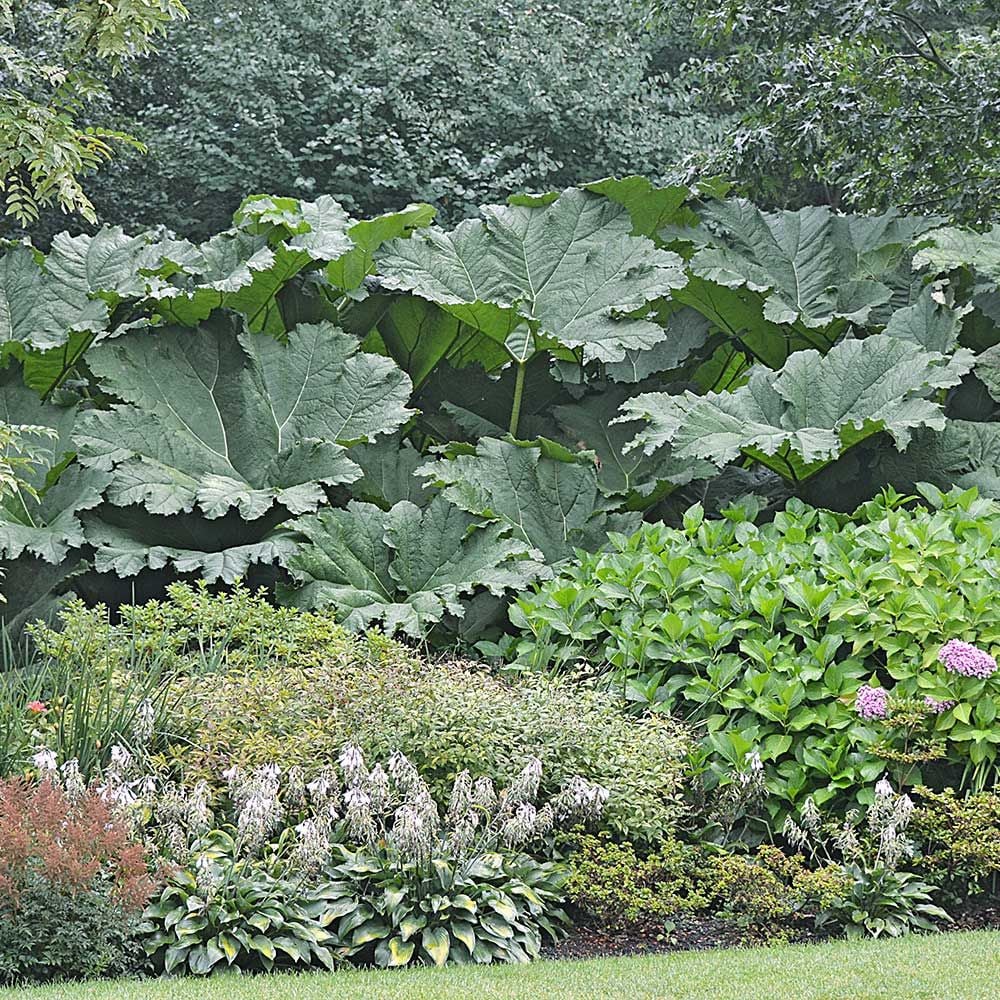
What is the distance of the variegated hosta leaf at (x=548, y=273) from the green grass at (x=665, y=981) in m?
3.88

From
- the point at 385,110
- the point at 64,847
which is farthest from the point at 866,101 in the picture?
the point at 385,110

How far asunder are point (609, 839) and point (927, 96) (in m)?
5.78

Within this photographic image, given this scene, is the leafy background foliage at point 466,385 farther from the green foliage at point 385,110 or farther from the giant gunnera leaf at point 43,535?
the green foliage at point 385,110

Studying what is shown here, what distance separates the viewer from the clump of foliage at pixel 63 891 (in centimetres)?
344

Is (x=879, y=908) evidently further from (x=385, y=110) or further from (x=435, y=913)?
(x=385, y=110)

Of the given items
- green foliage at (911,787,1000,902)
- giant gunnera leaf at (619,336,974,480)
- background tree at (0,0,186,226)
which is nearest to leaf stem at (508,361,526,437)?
giant gunnera leaf at (619,336,974,480)

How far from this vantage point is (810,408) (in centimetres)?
658

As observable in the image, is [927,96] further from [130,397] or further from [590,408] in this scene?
[130,397]

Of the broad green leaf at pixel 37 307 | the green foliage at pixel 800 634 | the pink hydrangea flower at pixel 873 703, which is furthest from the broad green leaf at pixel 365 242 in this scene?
the pink hydrangea flower at pixel 873 703

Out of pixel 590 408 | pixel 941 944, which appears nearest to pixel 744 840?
pixel 941 944

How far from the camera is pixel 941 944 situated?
12.3ft

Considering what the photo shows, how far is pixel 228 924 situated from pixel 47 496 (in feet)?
11.9

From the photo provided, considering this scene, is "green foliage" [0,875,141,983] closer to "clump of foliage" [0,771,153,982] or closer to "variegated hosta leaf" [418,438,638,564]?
"clump of foliage" [0,771,153,982]

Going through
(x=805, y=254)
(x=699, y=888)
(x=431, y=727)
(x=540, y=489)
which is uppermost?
(x=805, y=254)
